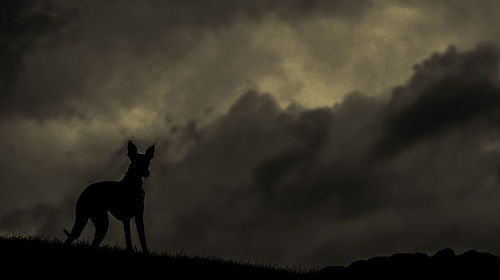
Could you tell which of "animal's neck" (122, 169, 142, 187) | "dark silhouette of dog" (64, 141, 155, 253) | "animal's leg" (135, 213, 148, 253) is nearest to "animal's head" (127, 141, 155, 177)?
"dark silhouette of dog" (64, 141, 155, 253)

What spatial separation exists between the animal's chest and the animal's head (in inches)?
22.7

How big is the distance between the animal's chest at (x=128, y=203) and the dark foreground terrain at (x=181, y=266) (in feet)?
3.44

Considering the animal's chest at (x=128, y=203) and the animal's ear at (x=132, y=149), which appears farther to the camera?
the animal's chest at (x=128, y=203)

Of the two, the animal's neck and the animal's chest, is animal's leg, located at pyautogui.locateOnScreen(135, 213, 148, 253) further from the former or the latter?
the animal's neck

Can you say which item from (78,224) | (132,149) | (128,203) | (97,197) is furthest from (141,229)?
(132,149)

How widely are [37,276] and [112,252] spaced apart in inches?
131

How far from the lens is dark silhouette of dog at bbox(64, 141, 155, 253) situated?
729 inches

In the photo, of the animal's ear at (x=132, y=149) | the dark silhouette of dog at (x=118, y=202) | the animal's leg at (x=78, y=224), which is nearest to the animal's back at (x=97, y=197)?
the dark silhouette of dog at (x=118, y=202)

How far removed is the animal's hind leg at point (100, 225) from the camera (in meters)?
19.0

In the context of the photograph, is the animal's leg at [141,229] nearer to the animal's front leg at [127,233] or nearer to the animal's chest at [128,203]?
the animal's chest at [128,203]

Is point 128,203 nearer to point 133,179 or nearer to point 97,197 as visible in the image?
point 133,179

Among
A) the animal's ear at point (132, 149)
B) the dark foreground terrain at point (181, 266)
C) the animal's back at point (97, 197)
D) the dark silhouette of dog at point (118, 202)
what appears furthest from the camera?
the animal's back at point (97, 197)

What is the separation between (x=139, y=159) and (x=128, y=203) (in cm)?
128

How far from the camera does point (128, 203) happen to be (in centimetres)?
1866
